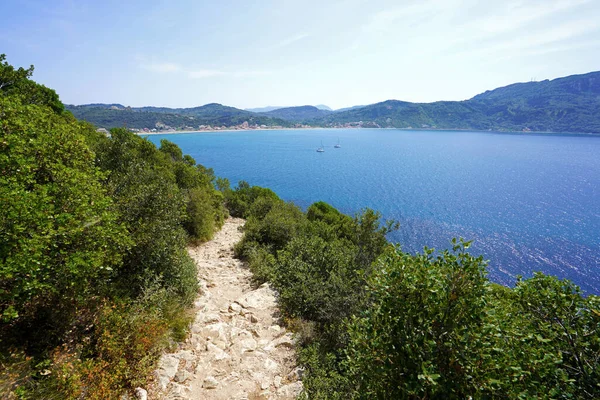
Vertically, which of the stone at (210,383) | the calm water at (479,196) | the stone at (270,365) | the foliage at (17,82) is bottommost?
the calm water at (479,196)

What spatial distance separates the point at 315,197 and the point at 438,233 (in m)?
29.0

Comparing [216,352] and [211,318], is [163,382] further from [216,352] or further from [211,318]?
[211,318]

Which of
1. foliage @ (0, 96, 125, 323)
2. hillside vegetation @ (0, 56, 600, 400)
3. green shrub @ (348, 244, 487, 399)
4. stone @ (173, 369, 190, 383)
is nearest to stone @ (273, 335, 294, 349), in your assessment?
hillside vegetation @ (0, 56, 600, 400)

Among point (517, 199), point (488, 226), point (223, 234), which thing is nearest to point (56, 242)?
point (223, 234)

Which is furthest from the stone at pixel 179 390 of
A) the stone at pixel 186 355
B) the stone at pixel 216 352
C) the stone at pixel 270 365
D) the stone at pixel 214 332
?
the stone at pixel 270 365

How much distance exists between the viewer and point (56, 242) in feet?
19.9

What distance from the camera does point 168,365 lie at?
7.31 meters

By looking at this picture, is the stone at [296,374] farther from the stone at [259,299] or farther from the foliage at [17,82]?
the foliage at [17,82]

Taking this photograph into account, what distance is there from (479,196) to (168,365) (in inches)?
2953

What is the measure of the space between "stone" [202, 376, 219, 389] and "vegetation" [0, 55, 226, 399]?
155 cm

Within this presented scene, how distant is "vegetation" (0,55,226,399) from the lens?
5270mm

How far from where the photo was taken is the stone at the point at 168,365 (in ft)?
23.2

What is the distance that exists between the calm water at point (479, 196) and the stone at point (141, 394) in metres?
33.4

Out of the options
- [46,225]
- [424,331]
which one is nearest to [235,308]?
[46,225]
